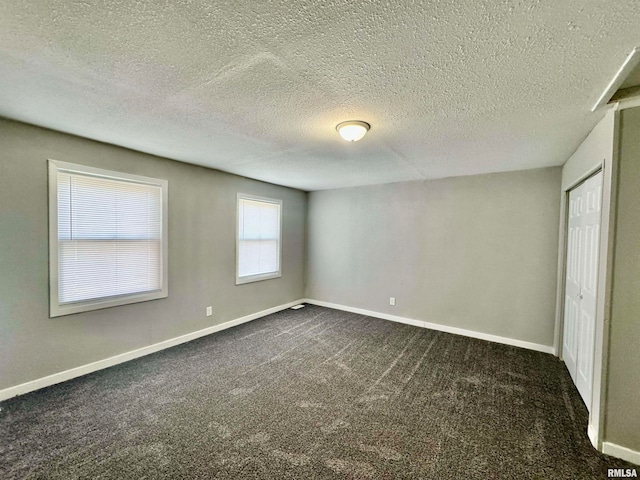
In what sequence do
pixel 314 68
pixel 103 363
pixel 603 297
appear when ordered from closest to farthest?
pixel 314 68 → pixel 603 297 → pixel 103 363

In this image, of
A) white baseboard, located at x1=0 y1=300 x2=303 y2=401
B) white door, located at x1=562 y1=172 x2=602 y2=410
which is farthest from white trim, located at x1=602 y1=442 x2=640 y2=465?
white baseboard, located at x1=0 y1=300 x2=303 y2=401

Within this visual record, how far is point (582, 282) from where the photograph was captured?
2.53 meters

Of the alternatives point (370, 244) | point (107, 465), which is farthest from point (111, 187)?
point (370, 244)

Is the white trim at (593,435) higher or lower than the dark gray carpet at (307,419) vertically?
higher

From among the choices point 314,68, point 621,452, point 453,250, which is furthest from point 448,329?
point 314,68

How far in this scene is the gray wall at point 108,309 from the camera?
229 centimetres

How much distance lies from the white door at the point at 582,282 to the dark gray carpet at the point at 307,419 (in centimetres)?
25

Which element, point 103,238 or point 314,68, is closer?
point 314,68

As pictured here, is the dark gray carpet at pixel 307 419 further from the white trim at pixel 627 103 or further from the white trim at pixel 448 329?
the white trim at pixel 627 103

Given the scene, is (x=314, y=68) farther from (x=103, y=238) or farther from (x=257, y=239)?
(x=257, y=239)

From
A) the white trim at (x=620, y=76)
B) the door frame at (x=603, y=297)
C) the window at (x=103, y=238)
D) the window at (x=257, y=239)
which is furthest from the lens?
the window at (x=257, y=239)

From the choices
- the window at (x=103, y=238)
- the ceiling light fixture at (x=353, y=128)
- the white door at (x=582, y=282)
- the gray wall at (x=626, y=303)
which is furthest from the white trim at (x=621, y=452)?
the window at (x=103, y=238)

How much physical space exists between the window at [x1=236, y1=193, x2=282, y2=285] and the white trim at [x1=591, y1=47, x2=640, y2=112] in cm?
400

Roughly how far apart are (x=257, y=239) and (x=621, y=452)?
14.6 feet
